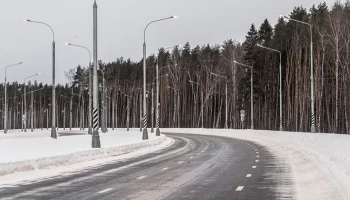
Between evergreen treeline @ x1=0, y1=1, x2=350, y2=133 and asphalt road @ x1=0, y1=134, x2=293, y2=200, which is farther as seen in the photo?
evergreen treeline @ x1=0, y1=1, x2=350, y2=133

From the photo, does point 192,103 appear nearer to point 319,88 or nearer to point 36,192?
point 319,88

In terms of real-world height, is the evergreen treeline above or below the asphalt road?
above

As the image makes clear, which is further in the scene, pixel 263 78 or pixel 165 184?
pixel 263 78

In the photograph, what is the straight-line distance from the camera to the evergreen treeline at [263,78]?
205 feet

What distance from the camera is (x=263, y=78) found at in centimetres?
8606

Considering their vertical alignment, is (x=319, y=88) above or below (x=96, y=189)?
above

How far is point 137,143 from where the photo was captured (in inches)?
1346

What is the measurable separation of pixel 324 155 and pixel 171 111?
10023 centimetres

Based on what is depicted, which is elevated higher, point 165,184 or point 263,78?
point 263,78

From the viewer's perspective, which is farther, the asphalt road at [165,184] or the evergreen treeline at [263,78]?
the evergreen treeline at [263,78]

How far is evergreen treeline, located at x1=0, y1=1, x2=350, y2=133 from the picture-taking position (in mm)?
62625

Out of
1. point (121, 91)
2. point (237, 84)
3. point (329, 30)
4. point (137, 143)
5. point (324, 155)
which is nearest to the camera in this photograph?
point (324, 155)

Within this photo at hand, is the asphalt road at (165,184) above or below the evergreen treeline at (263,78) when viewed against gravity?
below

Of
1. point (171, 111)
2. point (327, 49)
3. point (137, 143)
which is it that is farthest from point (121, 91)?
point (137, 143)
